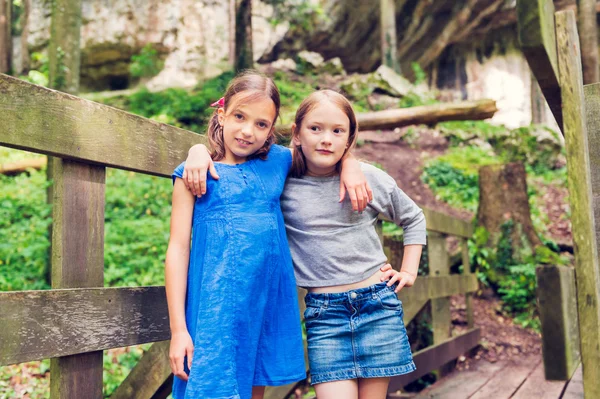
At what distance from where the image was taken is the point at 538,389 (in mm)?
3877

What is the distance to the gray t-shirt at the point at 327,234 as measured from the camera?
6.75 feet

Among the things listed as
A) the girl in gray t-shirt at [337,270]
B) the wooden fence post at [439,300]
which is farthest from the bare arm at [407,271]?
the wooden fence post at [439,300]

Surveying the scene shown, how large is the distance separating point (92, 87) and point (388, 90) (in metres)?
8.25

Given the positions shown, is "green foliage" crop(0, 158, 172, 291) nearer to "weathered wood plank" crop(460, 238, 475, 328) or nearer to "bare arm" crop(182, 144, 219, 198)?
"weathered wood plank" crop(460, 238, 475, 328)

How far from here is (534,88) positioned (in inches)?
654

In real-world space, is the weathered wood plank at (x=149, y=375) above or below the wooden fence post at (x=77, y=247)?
below

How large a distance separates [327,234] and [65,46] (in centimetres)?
503

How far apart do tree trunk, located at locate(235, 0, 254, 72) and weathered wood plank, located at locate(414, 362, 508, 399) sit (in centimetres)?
786

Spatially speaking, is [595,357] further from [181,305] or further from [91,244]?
[91,244]

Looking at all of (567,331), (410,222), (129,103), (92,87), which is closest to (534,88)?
(129,103)

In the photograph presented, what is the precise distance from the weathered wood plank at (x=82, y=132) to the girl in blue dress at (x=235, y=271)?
8.4 inches

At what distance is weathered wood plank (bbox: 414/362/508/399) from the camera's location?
3.71 metres

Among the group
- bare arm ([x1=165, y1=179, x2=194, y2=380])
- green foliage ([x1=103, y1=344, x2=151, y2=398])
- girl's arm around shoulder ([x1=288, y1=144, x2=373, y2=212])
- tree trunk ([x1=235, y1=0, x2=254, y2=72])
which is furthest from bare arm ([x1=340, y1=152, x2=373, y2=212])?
tree trunk ([x1=235, y1=0, x2=254, y2=72])

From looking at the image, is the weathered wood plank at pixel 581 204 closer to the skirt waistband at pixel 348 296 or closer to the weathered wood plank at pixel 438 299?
the skirt waistband at pixel 348 296
